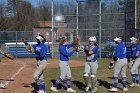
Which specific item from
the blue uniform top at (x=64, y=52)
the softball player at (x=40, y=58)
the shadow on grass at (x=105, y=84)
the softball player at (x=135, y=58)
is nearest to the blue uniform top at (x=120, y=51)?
the softball player at (x=135, y=58)

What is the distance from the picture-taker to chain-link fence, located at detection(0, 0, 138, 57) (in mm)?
35156

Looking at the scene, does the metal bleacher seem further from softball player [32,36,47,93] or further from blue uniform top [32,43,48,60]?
blue uniform top [32,43,48,60]

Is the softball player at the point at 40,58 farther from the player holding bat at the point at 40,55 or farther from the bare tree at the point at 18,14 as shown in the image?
the bare tree at the point at 18,14

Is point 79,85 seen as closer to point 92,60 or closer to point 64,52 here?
point 92,60

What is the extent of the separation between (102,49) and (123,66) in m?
20.6

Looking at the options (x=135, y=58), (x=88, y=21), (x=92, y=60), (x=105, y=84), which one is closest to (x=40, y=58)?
(x=92, y=60)

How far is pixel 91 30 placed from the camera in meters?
36.3

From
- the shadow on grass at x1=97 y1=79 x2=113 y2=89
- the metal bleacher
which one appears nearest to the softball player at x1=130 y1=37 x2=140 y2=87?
the shadow on grass at x1=97 y1=79 x2=113 y2=89

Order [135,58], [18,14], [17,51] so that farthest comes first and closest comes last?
[18,14], [17,51], [135,58]

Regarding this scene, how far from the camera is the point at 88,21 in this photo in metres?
37.2

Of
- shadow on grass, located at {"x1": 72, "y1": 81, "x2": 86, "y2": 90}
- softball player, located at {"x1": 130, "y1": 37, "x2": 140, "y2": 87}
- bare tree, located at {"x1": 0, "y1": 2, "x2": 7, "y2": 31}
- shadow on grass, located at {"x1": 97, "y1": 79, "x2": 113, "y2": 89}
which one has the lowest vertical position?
shadow on grass, located at {"x1": 97, "y1": 79, "x2": 113, "y2": 89}

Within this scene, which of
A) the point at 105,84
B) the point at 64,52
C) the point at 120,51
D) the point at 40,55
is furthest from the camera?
the point at 105,84

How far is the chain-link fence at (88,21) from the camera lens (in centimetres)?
3516

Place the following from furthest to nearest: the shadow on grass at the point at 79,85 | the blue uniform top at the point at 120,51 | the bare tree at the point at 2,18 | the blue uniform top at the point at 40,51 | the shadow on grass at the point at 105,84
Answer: the bare tree at the point at 2,18 < the shadow on grass at the point at 105,84 < the shadow on grass at the point at 79,85 < the blue uniform top at the point at 120,51 < the blue uniform top at the point at 40,51
